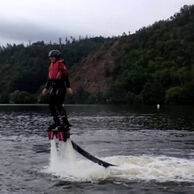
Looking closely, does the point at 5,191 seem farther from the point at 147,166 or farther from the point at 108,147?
the point at 108,147

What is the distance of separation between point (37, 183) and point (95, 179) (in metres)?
1.87

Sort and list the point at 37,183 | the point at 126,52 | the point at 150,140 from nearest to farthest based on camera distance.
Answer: the point at 37,183 < the point at 150,140 < the point at 126,52

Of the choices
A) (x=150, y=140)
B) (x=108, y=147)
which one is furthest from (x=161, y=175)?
(x=150, y=140)

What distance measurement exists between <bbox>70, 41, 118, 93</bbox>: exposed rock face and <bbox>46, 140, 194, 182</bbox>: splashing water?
14344cm

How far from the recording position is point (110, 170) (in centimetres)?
1416

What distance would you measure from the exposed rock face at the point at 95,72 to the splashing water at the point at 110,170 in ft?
471

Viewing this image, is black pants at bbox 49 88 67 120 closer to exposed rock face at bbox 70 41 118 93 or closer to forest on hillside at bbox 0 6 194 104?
forest on hillside at bbox 0 6 194 104

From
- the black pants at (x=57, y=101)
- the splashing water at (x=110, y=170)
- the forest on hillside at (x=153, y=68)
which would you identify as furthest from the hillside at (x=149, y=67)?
the black pants at (x=57, y=101)

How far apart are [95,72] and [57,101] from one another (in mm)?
157666

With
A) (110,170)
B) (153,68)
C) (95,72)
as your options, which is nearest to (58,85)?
(110,170)

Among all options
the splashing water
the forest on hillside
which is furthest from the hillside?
the splashing water

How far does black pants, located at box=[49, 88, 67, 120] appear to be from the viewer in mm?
13805

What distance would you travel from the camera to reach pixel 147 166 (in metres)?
14.8

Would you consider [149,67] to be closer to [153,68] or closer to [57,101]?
[153,68]
